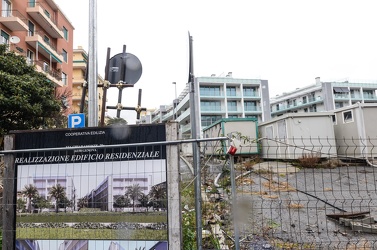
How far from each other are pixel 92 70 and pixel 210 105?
5125 centimetres

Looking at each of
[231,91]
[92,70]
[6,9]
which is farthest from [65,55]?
[92,70]

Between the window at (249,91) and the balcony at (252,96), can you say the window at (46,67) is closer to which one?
the balcony at (252,96)

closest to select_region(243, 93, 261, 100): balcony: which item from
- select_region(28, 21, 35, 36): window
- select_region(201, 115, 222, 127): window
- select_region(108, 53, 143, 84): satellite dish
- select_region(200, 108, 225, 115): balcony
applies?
select_region(200, 108, 225, 115): balcony

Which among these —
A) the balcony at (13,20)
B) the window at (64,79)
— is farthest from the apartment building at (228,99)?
the balcony at (13,20)

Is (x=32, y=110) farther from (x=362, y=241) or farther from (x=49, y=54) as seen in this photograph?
(x=49, y=54)

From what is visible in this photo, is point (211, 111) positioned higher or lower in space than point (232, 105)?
lower

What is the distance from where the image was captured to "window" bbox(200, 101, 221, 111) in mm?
55062

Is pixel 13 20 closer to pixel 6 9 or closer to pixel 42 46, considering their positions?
pixel 6 9

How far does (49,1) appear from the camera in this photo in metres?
31.0

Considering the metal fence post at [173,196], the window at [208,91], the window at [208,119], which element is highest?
the window at [208,91]

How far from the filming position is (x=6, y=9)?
971 inches

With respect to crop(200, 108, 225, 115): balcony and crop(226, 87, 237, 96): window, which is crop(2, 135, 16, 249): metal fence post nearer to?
crop(200, 108, 225, 115): balcony

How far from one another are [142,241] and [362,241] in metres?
3.85

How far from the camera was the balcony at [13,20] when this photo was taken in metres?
24.0
